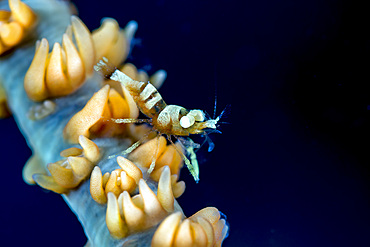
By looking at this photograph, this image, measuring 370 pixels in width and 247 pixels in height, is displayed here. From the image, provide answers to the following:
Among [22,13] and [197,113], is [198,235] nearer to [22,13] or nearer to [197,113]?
[197,113]

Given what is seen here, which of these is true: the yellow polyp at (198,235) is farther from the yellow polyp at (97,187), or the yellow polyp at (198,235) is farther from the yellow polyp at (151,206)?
the yellow polyp at (97,187)

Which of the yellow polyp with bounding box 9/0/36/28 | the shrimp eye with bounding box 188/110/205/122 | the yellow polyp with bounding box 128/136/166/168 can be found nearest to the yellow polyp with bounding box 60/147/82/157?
the yellow polyp with bounding box 128/136/166/168

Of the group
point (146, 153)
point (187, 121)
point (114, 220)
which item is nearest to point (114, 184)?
point (114, 220)

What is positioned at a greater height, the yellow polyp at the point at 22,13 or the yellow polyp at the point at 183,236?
the yellow polyp at the point at 22,13

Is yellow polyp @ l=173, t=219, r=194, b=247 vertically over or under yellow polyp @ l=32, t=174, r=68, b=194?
over

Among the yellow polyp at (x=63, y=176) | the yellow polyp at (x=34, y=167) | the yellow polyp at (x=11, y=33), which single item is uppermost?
the yellow polyp at (x=11, y=33)

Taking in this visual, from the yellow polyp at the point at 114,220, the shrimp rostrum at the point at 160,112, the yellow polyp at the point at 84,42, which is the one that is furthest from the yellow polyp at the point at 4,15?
the yellow polyp at the point at 114,220

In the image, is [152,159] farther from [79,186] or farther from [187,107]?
[187,107]

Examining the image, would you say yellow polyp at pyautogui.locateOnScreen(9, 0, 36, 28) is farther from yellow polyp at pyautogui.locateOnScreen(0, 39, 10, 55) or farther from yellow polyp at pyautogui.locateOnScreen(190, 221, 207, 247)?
yellow polyp at pyautogui.locateOnScreen(190, 221, 207, 247)
